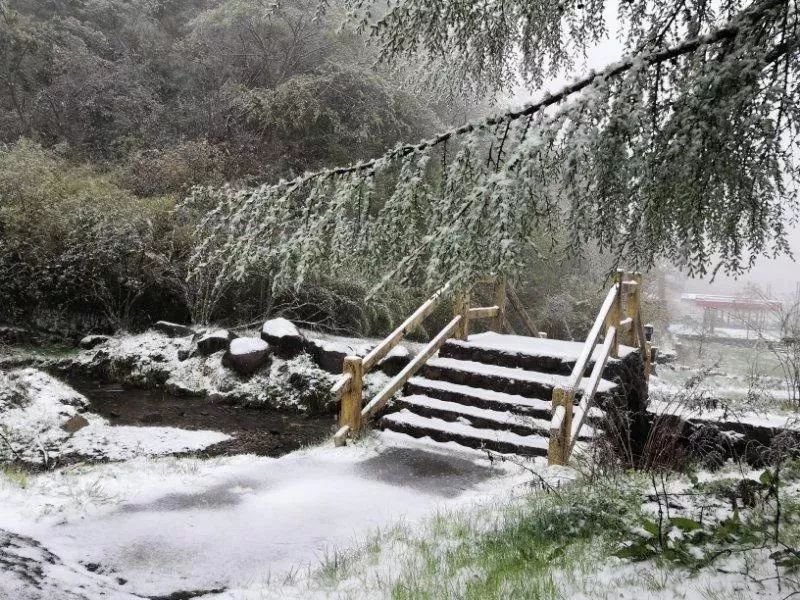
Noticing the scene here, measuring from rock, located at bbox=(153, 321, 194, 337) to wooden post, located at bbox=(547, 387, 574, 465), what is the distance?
8.14m

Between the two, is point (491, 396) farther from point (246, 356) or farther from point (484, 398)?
point (246, 356)

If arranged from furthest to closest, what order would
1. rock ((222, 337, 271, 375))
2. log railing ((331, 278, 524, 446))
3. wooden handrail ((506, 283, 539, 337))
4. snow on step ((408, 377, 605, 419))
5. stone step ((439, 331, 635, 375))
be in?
1. rock ((222, 337, 271, 375))
2. wooden handrail ((506, 283, 539, 337))
3. stone step ((439, 331, 635, 375))
4. snow on step ((408, 377, 605, 419))
5. log railing ((331, 278, 524, 446))

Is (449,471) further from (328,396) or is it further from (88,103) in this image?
Answer: (88,103)

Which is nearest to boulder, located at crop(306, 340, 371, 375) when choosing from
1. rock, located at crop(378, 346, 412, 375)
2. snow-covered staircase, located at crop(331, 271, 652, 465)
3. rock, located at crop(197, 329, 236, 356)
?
rock, located at crop(378, 346, 412, 375)

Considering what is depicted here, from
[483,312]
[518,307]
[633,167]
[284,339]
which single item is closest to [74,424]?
[284,339]

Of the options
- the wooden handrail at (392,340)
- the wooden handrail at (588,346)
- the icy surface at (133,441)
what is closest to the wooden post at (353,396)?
the wooden handrail at (392,340)

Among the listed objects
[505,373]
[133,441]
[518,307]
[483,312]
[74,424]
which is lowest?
[133,441]

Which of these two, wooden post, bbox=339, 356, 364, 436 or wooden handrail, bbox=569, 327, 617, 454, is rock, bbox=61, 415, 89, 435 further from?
wooden handrail, bbox=569, 327, 617, 454

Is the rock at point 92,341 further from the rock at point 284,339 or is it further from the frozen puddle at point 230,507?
the frozen puddle at point 230,507

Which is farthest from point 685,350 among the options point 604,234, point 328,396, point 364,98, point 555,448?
point 604,234

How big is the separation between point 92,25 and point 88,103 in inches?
200

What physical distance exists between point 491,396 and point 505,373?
48cm

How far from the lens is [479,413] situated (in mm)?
7359

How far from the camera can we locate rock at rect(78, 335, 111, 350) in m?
11.8
